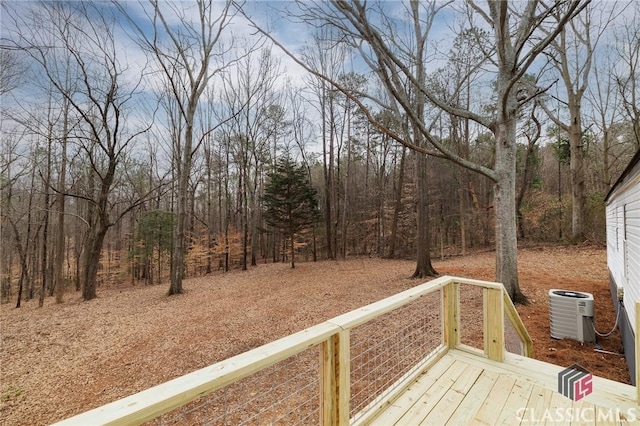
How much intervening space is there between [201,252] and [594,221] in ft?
64.9

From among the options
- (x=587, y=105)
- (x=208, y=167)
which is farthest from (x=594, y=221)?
(x=208, y=167)

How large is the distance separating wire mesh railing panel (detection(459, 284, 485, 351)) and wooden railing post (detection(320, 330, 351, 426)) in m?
2.02

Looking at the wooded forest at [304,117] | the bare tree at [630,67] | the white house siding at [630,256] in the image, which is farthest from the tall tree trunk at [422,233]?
the bare tree at [630,67]

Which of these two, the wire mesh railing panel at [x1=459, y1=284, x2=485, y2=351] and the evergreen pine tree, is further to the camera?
the evergreen pine tree

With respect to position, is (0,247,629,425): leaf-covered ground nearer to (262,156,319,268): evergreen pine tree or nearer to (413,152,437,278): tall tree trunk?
(413,152,437,278): tall tree trunk

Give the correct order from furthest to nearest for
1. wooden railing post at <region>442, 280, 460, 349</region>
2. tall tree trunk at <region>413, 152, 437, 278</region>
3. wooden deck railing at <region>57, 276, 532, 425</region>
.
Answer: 1. tall tree trunk at <region>413, 152, 437, 278</region>
2. wooden railing post at <region>442, 280, 460, 349</region>
3. wooden deck railing at <region>57, 276, 532, 425</region>

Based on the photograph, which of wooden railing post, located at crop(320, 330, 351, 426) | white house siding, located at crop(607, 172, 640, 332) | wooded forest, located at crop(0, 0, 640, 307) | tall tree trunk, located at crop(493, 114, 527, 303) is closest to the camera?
wooden railing post, located at crop(320, 330, 351, 426)

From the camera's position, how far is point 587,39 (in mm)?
10531

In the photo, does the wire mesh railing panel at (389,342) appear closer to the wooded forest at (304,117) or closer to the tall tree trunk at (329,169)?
the wooded forest at (304,117)

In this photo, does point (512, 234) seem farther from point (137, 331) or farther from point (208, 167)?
point (208, 167)

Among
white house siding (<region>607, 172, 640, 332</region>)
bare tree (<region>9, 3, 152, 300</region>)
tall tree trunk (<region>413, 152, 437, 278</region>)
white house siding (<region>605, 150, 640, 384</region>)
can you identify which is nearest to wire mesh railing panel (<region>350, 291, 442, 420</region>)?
white house siding (<region>605, 150, 640, 384</region>)

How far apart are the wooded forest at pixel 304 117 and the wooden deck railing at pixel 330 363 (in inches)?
118

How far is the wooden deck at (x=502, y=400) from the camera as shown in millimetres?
1839

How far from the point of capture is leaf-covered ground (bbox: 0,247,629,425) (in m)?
3.49
